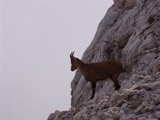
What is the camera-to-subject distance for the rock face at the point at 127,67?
16.5 ft

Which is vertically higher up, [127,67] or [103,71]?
[103,71]

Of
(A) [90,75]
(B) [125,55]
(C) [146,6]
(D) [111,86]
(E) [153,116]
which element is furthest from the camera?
(C) [146,6]

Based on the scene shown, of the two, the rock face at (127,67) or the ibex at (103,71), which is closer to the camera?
the rock face at (127,67)

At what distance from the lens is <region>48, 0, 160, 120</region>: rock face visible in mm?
5031

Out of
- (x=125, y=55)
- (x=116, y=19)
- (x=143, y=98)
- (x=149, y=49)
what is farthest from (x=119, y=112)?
(x=116, y=19)

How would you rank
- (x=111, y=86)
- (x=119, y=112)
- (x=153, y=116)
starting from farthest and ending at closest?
(x=111, y=86)
(x=119, y=112)
(x=153, y=116)

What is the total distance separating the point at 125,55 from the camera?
46.8 ft

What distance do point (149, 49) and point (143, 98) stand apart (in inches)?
296

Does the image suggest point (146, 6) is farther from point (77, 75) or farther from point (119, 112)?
point (119, 112)

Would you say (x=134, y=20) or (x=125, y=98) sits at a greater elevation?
(x=134, y=20)

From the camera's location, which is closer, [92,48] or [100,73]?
A: [100,73]

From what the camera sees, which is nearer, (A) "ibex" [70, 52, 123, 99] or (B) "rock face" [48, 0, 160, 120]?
(B) "rock face" [48, 0, 160, 120]

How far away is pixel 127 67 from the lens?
13.9 metres

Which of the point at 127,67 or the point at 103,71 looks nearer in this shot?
the point at 103,71
